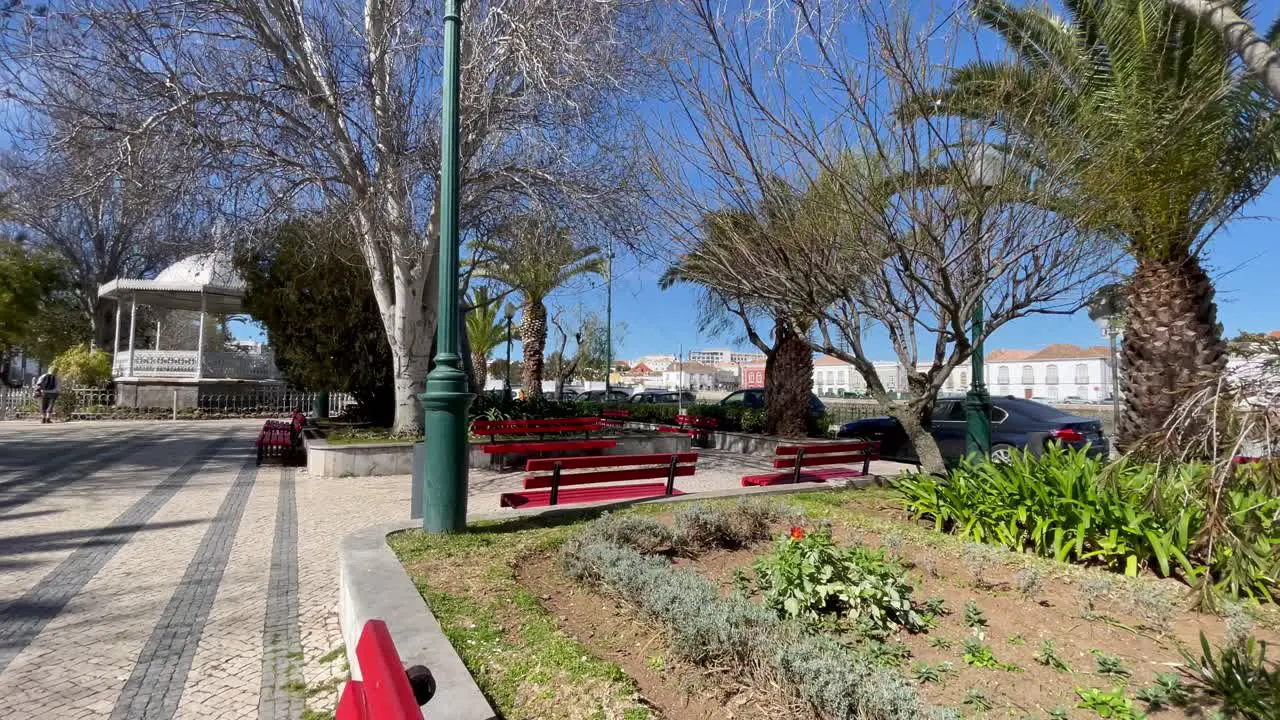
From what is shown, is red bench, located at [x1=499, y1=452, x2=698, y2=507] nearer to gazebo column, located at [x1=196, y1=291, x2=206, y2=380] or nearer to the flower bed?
the flower bed

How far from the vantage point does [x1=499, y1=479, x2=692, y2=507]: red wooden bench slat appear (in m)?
6.60

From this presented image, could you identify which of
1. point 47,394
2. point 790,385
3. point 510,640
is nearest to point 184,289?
point 47,394

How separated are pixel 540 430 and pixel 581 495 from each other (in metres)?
5.70

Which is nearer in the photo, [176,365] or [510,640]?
[510,640]

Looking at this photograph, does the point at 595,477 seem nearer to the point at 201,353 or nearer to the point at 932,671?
the point at 932,671

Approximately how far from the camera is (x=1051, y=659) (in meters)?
3.10

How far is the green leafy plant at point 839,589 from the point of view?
348 cm

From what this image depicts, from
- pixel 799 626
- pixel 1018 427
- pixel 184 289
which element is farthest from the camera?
pixel 184 289

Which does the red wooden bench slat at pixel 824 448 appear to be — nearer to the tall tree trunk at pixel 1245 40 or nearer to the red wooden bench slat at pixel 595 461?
the red wooden bench slat at pixel 595 461

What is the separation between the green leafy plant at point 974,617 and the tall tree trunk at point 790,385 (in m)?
11.3

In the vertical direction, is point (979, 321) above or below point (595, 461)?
above

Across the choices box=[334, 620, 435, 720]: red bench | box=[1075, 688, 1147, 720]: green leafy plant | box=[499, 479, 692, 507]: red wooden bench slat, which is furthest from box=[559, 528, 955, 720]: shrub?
box=[499, 479, 692, 507]: red wooden bench slat

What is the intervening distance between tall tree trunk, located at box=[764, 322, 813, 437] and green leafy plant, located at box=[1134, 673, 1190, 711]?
1211 centimetres

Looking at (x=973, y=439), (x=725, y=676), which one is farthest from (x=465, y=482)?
(x=973, y=439)
